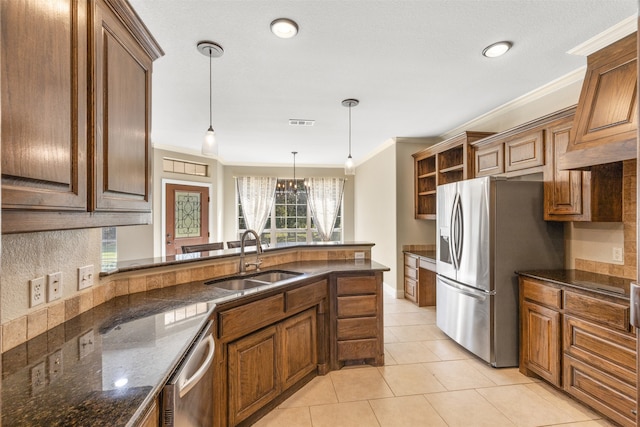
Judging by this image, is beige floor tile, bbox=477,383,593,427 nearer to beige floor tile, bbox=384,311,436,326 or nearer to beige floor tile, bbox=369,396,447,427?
beige floor tile, bbox=369,396,447,427

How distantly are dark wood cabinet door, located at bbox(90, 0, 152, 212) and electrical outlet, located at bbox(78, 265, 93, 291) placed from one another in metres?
0.43

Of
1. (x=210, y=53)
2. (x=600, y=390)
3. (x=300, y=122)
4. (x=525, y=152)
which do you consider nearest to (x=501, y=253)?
(x=525, y=152)

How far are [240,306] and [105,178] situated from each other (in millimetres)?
1030

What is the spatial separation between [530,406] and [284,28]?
317 centimetres

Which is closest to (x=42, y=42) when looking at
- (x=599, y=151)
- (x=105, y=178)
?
(x=105, y=178)

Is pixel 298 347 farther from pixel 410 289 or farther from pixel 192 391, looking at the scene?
pixel 410 289

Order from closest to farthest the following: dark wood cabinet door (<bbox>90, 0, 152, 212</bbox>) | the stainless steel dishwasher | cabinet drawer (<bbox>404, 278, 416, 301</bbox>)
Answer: the stainless steel dishwasher → dark wood cabinet door (<bbox>90, 0, 152, 212</bbox>) → cabinet drawer (<bbox>404, 278, 416, 301</bbox>)

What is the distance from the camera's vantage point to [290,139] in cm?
527

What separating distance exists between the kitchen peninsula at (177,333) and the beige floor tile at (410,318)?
1.21 m

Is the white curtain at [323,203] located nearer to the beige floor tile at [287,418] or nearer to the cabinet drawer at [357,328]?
the cabinet drawer at [357,328]

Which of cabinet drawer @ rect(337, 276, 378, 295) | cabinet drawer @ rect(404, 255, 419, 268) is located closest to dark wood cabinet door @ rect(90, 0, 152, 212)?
cabinet drawer @ rect(337, 276, 378, 295)

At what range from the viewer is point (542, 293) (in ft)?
8.47

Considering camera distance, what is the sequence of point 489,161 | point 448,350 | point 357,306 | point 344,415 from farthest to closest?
point 489,161 → point 448,350 → point 357,306 → point 344,415

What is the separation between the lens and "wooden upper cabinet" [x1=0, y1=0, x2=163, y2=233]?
2.83 ft
